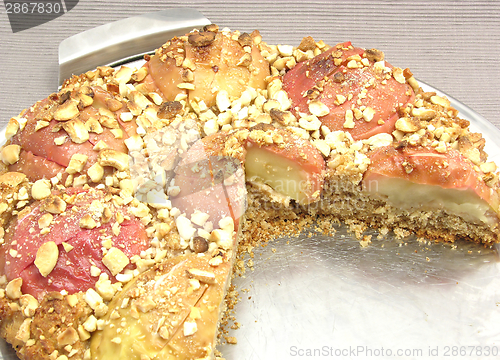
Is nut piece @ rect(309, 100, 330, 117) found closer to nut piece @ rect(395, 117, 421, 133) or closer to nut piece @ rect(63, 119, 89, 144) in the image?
nut piece @ rect(395, 117, 421, 133)

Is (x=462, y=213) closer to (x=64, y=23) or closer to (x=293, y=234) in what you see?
(x=293, y=234)

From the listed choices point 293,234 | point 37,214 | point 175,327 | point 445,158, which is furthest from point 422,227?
point 37,214

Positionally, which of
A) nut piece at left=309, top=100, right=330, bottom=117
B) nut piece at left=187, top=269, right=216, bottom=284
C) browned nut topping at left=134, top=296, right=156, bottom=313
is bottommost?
browned nut topping at left=134, top=296, right=156, bottom=313

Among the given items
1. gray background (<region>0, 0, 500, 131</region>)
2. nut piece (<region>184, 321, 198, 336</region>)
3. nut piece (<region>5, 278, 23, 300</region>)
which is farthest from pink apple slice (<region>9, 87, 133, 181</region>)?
gray background (<region>0, 0, 500, 131</region>)

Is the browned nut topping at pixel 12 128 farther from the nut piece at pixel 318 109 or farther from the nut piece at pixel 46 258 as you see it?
the nut piece at pixel 318 109

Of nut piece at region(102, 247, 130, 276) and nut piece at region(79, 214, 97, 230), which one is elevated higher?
nut piece at region(79, 214, 97, 230)
